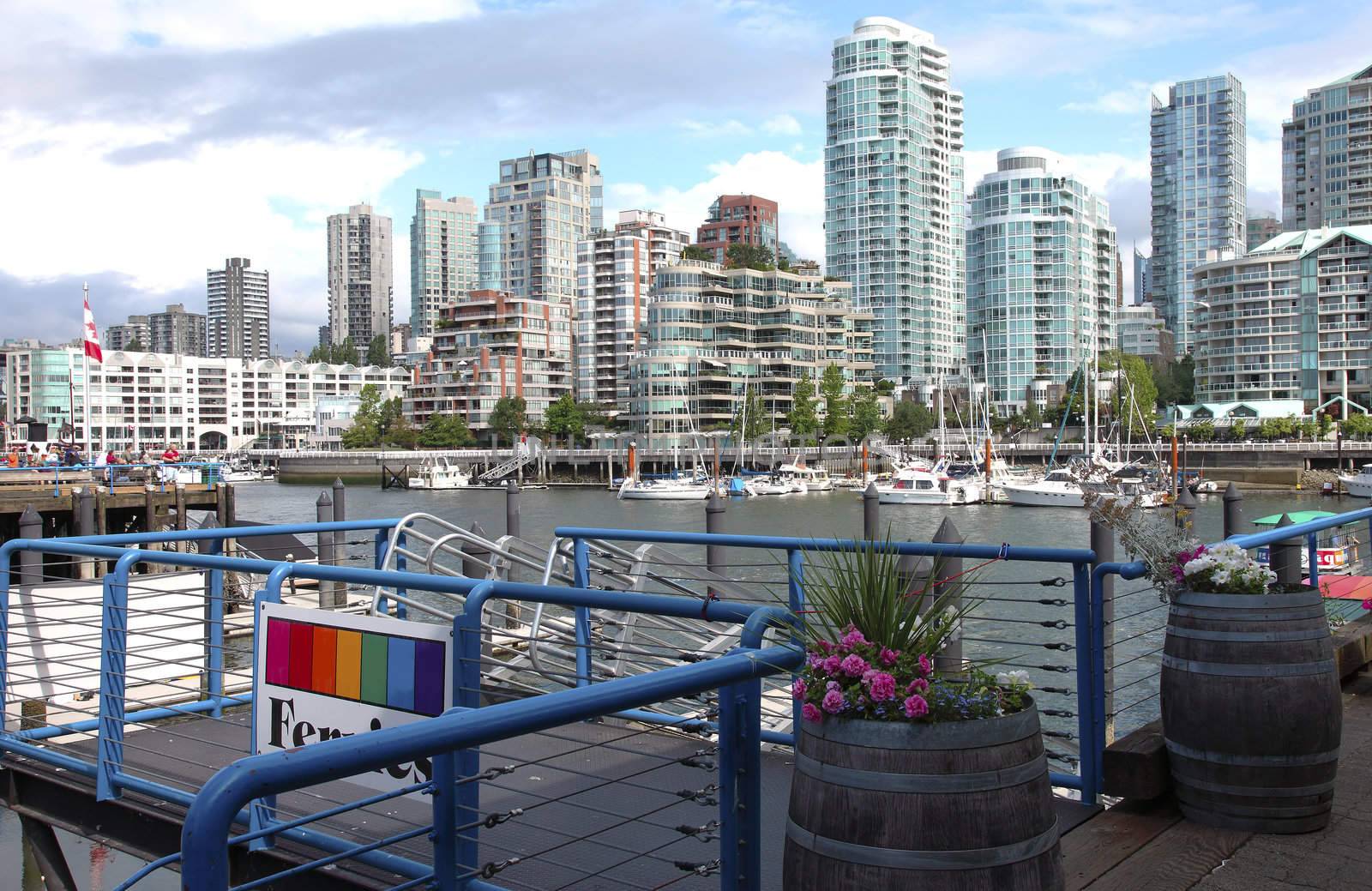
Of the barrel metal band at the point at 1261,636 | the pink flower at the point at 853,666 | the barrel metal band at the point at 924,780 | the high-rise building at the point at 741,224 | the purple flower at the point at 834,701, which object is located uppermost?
the high-rise building at the point at 741,224

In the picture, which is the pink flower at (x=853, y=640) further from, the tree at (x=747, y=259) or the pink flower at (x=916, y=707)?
the tree at (x=747, y=259)

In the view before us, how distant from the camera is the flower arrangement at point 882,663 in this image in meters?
3.11

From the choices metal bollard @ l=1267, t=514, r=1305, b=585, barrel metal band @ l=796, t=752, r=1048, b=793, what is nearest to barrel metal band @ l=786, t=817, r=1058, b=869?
barrel metal band @ l=796, t=752, r=1048, b=793

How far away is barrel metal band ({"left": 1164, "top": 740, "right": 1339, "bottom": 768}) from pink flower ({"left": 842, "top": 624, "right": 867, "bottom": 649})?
7.91ft

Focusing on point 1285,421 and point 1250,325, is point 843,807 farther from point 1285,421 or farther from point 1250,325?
point 1250,325

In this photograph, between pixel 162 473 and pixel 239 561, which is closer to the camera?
pixel 239 561

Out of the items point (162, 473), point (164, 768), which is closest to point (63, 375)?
point (162, 473)

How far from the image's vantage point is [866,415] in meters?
118

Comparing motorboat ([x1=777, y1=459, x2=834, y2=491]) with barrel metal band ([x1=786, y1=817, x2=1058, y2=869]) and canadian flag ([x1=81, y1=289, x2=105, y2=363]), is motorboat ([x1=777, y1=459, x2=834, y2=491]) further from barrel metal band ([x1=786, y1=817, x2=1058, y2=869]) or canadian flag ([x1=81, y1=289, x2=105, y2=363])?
barrel metal band ([x1=786, y1=817, x2=1058, y2=869])

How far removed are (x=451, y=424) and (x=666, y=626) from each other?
135 metres

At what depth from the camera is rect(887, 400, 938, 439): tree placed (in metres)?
130

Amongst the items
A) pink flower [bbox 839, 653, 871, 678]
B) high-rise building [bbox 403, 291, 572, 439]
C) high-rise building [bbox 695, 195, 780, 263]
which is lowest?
pink flower [bbox 839, 653, 871, 678]

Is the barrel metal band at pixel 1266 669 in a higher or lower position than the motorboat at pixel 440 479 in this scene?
higher

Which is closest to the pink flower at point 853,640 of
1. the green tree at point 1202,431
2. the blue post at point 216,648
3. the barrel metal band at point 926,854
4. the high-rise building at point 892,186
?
the barrel metal band at point 926,854
